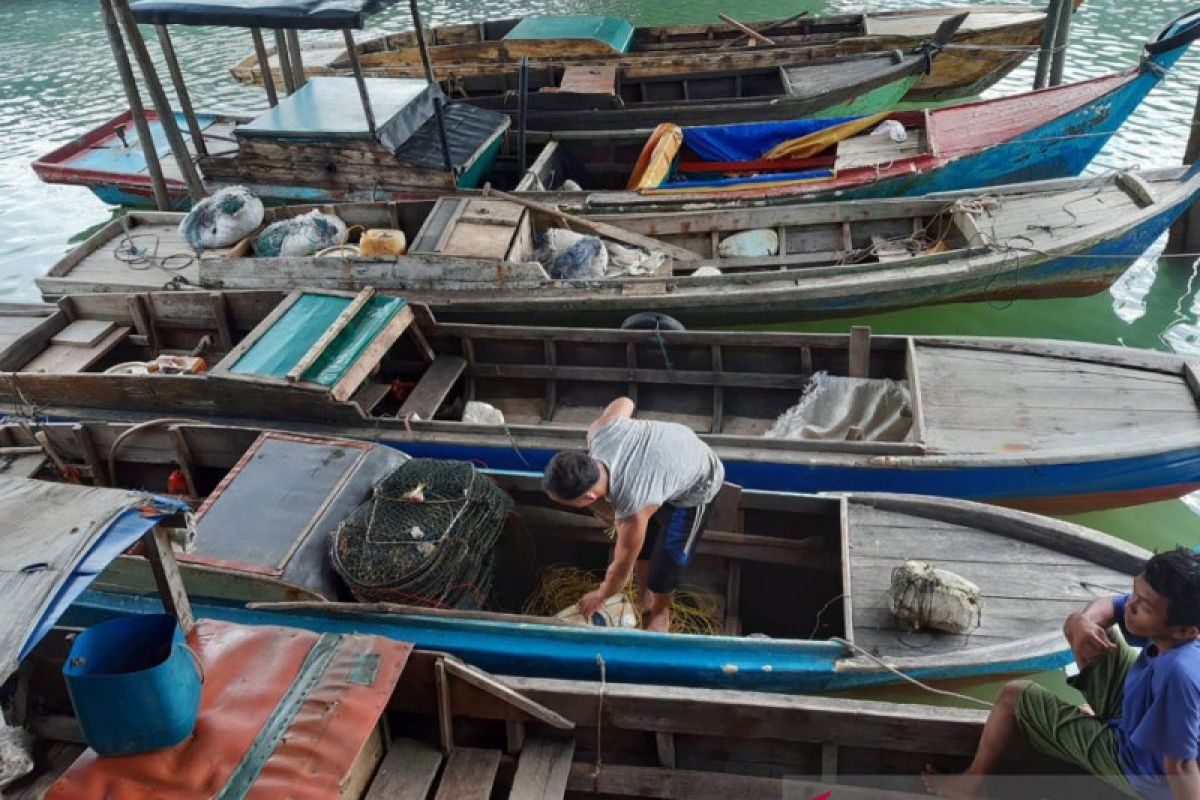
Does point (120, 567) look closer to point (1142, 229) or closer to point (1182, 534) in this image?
point (1182, 534)

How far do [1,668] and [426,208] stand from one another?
20.5ft

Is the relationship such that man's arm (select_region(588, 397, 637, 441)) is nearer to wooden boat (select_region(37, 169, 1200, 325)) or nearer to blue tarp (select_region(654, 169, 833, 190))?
wooden boat (select_region(37, 169, 1200, 325))

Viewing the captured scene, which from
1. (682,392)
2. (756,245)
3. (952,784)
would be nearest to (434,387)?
(682,392)

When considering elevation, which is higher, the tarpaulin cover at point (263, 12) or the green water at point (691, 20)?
the tarpaulin cover at point (263, 12)

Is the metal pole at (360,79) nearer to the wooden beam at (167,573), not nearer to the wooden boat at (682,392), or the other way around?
the wooden boat at (682,392)

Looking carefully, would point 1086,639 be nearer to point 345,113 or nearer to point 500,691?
point 500,691

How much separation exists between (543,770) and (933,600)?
202 centimetres

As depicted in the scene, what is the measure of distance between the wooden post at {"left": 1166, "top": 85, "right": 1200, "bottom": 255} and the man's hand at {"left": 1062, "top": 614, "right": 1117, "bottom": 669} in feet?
24.0

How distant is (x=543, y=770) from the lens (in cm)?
378

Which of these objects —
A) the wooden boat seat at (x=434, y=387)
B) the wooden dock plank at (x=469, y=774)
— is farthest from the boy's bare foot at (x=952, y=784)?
the wooden boat seat at (x=434, y=387)

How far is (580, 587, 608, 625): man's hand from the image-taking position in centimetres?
432

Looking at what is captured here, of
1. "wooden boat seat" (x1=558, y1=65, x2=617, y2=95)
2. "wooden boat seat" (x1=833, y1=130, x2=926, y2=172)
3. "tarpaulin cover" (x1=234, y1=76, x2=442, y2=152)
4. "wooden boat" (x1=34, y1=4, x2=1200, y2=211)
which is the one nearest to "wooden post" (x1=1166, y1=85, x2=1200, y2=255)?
"wooden boat" (x1=34, y1=4, x2=1200, y2=211)

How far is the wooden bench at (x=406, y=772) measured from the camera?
366 cm

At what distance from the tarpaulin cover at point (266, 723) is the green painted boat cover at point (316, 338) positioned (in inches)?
97.9
